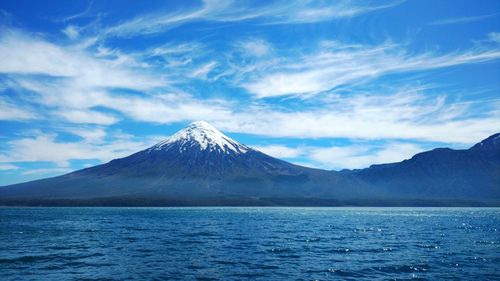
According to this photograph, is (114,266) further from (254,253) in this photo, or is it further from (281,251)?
(281,251)

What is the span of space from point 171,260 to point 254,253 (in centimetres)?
1089

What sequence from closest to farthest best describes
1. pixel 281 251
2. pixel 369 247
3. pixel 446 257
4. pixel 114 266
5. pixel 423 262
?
pixel 114 266 < pixel 423 262 < pixel 446 257 < pixel 281 251 < pixel 369 247

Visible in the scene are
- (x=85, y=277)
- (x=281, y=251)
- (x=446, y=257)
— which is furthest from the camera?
(x=281, y=251)

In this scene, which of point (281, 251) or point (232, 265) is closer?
point (232, 265)

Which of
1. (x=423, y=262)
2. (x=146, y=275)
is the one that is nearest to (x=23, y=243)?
(x=146, y=275)

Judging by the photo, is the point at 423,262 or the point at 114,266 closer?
the point at 114,266

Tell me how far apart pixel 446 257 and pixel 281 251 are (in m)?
19.3

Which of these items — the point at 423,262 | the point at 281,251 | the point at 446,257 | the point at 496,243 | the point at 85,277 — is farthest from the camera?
the point at 496,243

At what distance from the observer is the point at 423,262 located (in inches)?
1836

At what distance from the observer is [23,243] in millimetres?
61312

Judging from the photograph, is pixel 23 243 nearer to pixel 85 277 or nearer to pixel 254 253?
pixel 85 277

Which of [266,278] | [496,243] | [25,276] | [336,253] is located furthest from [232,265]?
[496,243]

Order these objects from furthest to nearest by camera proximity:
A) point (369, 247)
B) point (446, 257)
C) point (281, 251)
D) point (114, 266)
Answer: point (369, 247)
point (281, 251)
point (446, 257)
point (114, 266)

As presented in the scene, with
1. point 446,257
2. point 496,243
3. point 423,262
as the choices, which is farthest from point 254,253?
point 496,243
